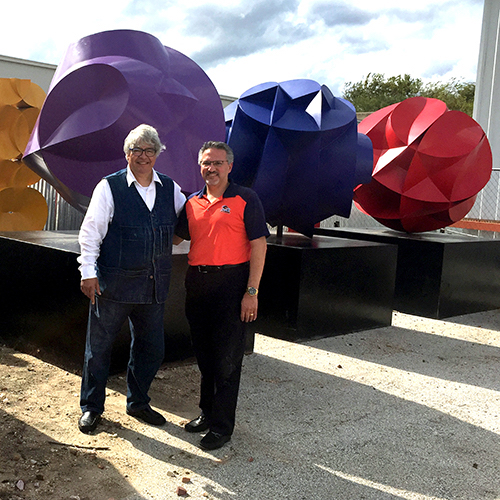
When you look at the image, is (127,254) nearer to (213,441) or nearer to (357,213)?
(213,441)

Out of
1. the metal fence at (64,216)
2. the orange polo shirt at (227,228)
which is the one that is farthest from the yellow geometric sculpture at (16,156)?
the orange polo shirt at (227,228)

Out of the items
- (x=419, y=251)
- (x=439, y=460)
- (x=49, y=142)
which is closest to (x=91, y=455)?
(x=439, y=460)

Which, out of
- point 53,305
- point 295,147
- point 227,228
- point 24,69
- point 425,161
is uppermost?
point 24,69

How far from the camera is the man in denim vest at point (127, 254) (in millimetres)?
3639

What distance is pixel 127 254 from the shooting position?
3678 mm

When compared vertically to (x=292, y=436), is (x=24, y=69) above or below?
above

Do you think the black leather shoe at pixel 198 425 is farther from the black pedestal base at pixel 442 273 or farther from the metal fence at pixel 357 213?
the metal fence at pixel 357 213

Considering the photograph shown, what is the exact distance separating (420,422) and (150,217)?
2.46 meters

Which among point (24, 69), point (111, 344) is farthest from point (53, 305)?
point (24, 69)

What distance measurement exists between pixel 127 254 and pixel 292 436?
5.33ft

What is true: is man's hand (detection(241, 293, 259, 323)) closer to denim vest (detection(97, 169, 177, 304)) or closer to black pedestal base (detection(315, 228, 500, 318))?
denim vest (detection(97, 169, 177, 304))

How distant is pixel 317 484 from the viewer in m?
3.32

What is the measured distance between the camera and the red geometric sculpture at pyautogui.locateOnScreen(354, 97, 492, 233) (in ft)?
26.6

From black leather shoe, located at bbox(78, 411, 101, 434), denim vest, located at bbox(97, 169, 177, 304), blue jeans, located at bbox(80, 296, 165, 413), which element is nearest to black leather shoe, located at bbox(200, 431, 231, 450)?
blue jeans, located at bbox(80, 296, 165, 413)
